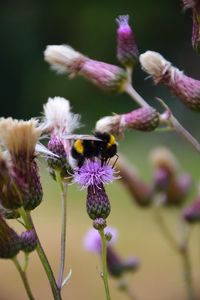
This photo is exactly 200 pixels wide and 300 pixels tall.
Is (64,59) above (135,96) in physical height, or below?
above

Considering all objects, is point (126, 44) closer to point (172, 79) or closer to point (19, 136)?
point (172, 79)

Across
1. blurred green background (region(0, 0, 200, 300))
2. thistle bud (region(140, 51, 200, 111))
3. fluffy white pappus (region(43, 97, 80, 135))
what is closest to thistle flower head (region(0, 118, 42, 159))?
fluffy white pappus (region(43, 97, 80, 135))

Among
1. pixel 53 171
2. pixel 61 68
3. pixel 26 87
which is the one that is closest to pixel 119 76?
pixel 61 68

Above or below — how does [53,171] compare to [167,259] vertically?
above

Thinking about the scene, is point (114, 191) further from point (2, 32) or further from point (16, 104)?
point (2, 32)

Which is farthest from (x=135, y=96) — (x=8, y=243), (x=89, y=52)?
(x=89, y=52)

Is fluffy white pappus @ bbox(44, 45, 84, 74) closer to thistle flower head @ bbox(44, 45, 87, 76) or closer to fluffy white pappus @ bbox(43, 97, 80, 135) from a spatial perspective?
thistle flower head @ bbox(44, 45, 87, 76)
